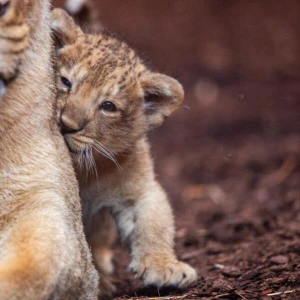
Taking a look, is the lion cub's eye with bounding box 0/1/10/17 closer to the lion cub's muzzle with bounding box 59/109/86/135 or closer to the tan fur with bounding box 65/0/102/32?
the lion cub's muzzle with bounding box 59/109/86/135

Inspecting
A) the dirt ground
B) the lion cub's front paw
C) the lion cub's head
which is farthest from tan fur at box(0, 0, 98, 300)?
the dirt ground

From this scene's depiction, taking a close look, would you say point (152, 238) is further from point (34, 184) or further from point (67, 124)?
point (34, 184)

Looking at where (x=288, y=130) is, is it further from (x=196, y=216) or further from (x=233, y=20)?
(x=233, y=20)

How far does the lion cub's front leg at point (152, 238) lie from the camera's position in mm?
5133

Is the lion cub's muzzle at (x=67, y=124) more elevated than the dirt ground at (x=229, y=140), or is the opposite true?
the lion cub's muzzle at (x=67, y=124)

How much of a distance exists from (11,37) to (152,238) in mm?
2092

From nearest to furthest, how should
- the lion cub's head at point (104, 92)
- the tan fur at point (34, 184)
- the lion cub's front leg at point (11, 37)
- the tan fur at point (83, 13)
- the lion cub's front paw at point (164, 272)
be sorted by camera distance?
the lion cub's front leg at point (11, 37), the tan fur at point (34, 184), the lion cub's head at point (104, 92), the lion cub's front paw at point (164, 272), the tan fur at point (83, 13)

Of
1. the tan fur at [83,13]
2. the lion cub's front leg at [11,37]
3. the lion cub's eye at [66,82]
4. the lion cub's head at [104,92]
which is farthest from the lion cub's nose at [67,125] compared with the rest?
the tan fur at [83,13]

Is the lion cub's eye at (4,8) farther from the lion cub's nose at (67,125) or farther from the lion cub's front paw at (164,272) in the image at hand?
the lion cub's front paw at (164,272)

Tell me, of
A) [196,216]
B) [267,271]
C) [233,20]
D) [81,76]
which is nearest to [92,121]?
[81,76]

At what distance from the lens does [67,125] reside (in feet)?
15.6

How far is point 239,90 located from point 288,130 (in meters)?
1.55

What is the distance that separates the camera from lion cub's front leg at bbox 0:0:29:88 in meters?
3.55

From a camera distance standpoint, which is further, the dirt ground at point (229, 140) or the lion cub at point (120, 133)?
the dirt ground at point (229, 140)
